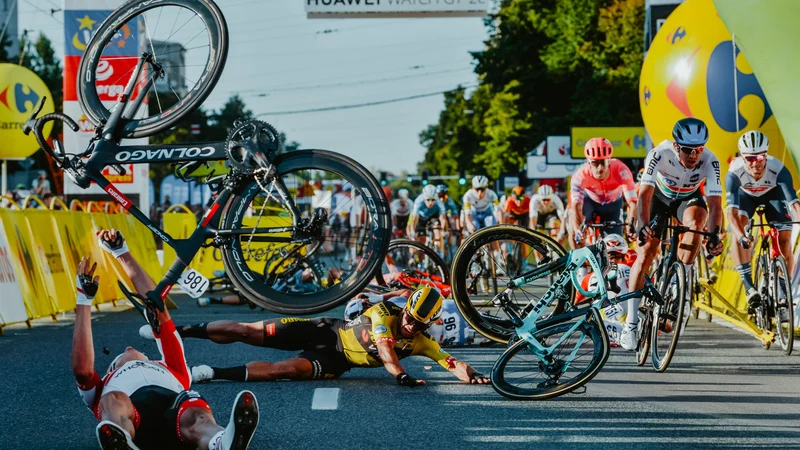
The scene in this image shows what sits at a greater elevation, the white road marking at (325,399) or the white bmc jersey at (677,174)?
the white bmc jersey at (677,174)

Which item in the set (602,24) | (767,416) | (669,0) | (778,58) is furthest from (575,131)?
(767,416)

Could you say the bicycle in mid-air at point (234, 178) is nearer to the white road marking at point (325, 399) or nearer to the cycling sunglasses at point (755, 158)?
the white road marking at point (325, 399)

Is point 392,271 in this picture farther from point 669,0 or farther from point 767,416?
point 669,0

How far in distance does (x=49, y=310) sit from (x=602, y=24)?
51799mm

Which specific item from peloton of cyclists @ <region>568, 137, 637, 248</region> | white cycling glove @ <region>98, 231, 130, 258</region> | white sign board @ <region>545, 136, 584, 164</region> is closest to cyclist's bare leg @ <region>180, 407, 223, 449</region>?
white cycling glove @ <region>98, 231, 130, 258</region>

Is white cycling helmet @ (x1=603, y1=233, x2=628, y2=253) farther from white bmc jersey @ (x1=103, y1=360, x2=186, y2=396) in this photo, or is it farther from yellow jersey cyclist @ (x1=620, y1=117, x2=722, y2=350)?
white bmc jersey @ (x1=103, y1=360, x2=186, y2=396)

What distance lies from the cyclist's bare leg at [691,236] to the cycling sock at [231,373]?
13.3 ft

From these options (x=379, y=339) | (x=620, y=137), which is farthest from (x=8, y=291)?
(x=620, y=137)

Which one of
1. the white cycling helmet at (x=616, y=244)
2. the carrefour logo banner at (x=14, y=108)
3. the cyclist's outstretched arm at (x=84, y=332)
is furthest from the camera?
the carrefour logo banner at (x=14, y=108)

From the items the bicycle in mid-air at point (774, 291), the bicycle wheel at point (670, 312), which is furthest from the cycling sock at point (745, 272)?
the bicycle wheel at point (670, 312)

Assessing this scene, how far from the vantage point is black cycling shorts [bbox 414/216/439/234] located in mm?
20969

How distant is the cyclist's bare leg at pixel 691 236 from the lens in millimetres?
10125

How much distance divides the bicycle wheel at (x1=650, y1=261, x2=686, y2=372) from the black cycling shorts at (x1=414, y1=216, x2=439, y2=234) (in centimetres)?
1098

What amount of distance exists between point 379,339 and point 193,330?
1.67m
